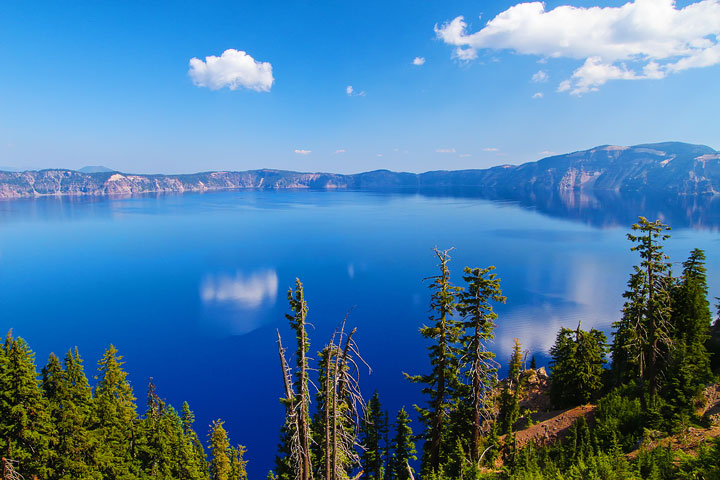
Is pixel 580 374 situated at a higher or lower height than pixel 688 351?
lower

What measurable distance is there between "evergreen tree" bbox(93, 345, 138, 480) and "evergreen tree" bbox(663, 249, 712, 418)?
31.8 m

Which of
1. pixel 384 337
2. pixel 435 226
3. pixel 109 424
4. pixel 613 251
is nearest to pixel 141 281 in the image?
pixel 384 337

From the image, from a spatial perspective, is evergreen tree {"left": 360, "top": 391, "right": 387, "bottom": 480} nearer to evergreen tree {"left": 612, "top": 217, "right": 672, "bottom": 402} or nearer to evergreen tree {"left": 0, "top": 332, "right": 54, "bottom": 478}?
evergreen tree {"left": 612, "top": 217, "right": 672, "bottom": 402}

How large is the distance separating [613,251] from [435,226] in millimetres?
71333

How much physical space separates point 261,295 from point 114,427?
2170 inches

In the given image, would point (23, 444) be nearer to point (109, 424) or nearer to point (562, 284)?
point (109, 424)

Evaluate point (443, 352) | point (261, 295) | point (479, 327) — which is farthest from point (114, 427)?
point (261, 295)

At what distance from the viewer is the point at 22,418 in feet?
62.0

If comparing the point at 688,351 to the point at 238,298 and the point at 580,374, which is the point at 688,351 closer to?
the point at 580,374

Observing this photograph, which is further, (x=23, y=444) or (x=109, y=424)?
(x=109, y=424)

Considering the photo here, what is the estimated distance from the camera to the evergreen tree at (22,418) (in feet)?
61.3

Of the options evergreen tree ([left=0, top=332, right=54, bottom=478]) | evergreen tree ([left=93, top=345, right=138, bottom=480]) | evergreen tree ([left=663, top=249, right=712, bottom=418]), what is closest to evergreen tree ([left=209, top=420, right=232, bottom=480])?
evergreen tree ([left=93, top=345, right=138, bottom=480])

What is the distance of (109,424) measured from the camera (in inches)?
947

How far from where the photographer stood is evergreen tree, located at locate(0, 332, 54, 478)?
61.3 feet
